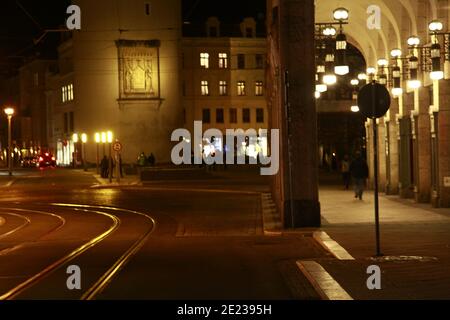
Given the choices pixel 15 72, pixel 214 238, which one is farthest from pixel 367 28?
pixel 15 72

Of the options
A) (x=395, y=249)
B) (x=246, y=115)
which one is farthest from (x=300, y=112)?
(x=246, y=115)

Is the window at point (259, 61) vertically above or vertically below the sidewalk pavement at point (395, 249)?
above

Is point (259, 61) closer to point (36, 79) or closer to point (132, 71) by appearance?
point (132, 71)

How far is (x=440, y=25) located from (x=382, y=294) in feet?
53.6

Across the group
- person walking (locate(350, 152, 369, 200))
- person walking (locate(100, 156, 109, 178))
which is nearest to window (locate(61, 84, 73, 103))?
person walking (locate(100, 156, 109, 178))

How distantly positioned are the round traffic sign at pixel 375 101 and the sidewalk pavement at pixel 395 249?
8.81 ft

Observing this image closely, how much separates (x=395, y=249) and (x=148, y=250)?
5272 mm

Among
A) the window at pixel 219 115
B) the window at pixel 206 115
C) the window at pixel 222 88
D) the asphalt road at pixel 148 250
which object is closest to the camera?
the asphalt road at pixel 148 250

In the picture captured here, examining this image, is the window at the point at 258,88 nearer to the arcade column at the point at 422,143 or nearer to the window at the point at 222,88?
the window at the point at 222,88

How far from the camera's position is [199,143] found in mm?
99062

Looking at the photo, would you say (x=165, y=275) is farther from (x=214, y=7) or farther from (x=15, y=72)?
(x=15, y=72)

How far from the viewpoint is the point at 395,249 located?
61.8 ft

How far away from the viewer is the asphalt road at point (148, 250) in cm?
1398

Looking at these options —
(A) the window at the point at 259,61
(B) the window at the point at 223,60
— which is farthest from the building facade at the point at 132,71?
(A) the window at the point at 259,61
